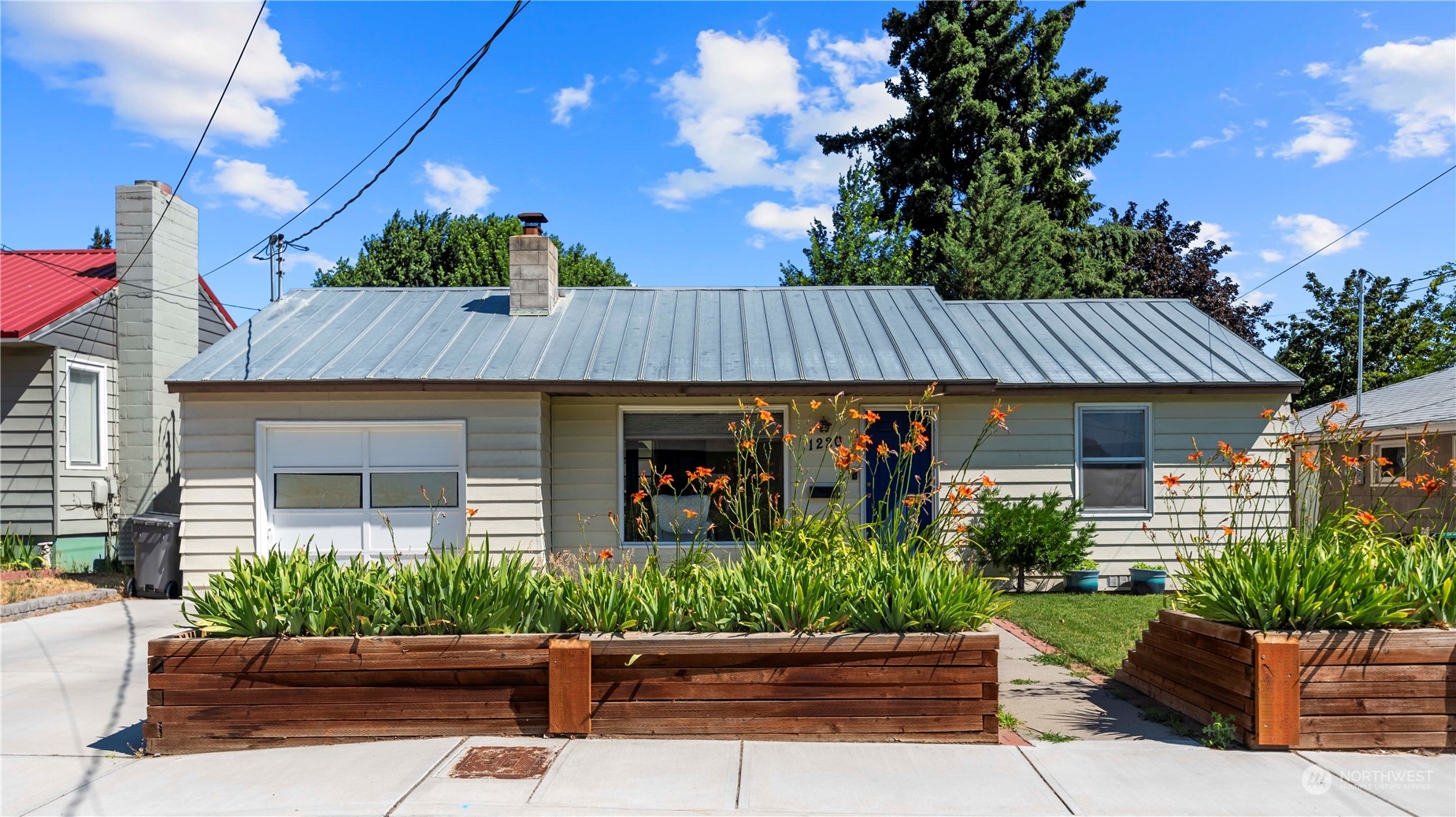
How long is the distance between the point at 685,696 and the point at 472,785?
→ 119 centimetres

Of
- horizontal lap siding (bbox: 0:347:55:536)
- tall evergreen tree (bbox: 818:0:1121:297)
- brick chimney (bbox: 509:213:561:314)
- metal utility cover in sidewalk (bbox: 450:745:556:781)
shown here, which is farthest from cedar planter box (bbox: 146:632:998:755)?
tall evergreen tree (bbox: 818:0:1121:297)

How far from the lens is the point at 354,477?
10.0 metres

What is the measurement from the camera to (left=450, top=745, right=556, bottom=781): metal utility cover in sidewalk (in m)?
4.54

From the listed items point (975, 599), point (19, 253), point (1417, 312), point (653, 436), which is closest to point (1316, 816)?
point (975, 599)

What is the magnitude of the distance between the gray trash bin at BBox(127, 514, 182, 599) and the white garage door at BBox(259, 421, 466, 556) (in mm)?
1792

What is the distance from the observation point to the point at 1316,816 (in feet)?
13.2

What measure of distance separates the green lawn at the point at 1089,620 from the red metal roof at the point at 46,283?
13.0 m

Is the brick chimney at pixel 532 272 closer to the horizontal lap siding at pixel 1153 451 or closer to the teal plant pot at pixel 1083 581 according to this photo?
the horizontal lap siding at pixel 1153 451

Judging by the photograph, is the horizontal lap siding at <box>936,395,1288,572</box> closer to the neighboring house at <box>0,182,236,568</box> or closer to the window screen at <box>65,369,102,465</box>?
the neighboring house at <box>0,182,236,568</box>

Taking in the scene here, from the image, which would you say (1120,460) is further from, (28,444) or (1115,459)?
(28,444)

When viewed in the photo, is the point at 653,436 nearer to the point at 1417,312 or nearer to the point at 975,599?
the point at 975,599

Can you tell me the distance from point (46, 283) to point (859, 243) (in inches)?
773

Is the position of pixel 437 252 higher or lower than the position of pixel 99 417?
higher

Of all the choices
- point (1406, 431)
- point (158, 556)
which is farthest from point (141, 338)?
point (1406, 431)
